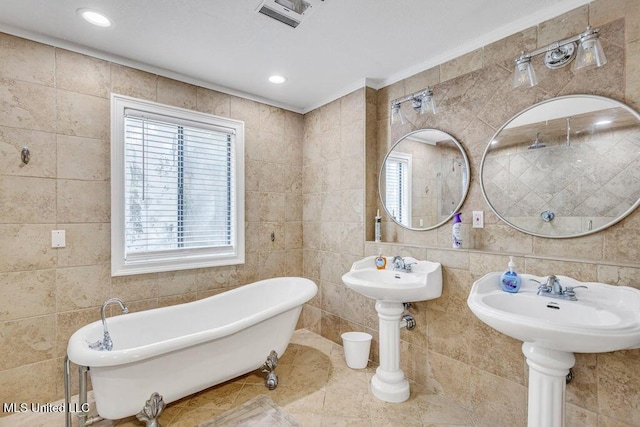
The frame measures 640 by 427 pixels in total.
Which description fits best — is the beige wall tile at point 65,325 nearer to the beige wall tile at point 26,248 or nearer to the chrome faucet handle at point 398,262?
the beige wall tile at point 26,248

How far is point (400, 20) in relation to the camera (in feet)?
6.08

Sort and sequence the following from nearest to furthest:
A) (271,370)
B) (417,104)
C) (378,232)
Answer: (271,370)
(417,104)
(378,232)

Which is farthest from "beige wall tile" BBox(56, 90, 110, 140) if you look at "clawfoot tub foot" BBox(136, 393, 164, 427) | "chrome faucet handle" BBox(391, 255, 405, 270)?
"chrome faucet handle" BBox(391, 255, 405, 270)

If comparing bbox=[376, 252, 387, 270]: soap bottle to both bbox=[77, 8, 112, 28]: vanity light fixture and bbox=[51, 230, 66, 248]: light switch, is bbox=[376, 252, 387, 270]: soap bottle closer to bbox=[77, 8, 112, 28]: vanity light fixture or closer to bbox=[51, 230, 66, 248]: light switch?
bbox=[51, 230, 66, 248]: light switch

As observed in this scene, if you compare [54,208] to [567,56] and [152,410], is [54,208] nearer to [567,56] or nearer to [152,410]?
[152,410]

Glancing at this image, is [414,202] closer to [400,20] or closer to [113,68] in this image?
[400,20]

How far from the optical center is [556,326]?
1.18 metres

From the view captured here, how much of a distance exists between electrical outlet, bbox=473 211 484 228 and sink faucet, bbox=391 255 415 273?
526 mm

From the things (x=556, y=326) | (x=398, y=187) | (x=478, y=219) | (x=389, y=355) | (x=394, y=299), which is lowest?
(x=389, y=355)

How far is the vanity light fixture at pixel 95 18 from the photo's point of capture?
1766 mm

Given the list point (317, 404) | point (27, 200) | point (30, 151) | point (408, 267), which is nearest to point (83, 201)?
point (27, 200)

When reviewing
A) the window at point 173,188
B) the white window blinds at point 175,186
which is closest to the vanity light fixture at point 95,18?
the window at point 173,188

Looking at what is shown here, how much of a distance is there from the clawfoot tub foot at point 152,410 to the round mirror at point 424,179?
2067 millimetres

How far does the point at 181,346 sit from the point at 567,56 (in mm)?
2693
